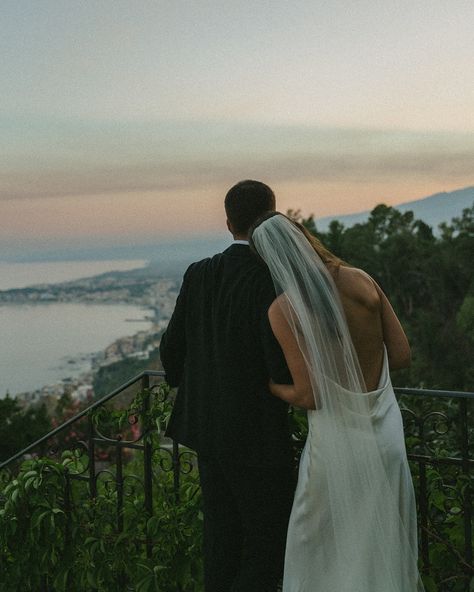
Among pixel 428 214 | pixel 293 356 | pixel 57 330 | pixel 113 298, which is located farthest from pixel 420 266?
pixel 293 356

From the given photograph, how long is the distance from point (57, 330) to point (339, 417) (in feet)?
213

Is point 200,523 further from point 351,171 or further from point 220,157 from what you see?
point 351,171

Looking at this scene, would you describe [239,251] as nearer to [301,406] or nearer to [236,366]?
[236,366]

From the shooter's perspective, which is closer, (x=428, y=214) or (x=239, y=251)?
(x=239, y=251)

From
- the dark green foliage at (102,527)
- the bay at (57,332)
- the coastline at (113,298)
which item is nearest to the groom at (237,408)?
the dark green foliage at (102,527)

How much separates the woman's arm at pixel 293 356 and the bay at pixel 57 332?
2127 inches

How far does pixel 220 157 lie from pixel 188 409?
54.2m

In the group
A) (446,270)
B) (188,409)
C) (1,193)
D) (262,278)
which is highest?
(1,193)

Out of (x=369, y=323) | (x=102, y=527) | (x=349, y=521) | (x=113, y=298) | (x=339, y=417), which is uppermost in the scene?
(x=369, y=323)

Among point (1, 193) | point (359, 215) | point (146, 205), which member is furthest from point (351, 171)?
point (1, 193)

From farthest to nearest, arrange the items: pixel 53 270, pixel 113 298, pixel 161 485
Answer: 1. pixel 53 270
2. pixel 113 298
3. pixel 161 485

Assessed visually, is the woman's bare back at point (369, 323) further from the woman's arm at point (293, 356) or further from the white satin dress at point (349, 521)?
the woman's arm at point (293, 356)

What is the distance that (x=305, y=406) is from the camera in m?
2.16

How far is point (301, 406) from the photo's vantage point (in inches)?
85.3
